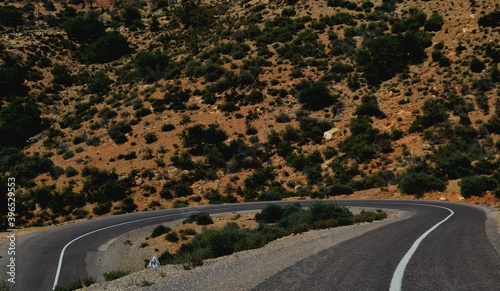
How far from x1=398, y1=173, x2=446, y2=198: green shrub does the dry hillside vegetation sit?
0.11 meters

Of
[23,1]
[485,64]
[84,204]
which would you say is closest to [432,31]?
[485,64]

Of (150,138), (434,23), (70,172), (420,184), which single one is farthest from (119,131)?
(434,23)

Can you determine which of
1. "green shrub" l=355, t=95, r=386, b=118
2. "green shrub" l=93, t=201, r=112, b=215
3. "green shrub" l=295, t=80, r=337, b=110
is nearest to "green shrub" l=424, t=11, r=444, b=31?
"green shrub" l=355, t=95, r=386, b=118

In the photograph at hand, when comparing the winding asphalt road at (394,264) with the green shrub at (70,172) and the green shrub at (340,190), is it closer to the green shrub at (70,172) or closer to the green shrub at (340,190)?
the green shrub at (340,190)

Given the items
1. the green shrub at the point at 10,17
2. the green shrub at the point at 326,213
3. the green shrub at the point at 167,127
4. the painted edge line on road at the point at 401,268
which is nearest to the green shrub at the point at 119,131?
the green shrub at the point at 167,127

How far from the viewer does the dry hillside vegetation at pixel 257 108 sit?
37.4m

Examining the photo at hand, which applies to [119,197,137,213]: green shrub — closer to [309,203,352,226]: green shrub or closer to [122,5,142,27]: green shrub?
[309,203,352,226]: green shrub

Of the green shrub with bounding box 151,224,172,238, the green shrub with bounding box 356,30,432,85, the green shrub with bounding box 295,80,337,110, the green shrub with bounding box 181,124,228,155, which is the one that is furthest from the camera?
the green shrub with bounding box 356,30,432,85

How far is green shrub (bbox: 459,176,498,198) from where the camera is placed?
92.9 feet

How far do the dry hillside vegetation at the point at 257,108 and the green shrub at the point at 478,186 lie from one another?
4.8 inches

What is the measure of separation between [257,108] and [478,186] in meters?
28.0

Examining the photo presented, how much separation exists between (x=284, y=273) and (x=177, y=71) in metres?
55.9

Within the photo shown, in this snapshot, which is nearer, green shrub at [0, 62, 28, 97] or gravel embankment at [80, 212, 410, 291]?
gravel embankment at [80, 212, 410, 291]

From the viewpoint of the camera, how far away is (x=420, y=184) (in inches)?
1264
